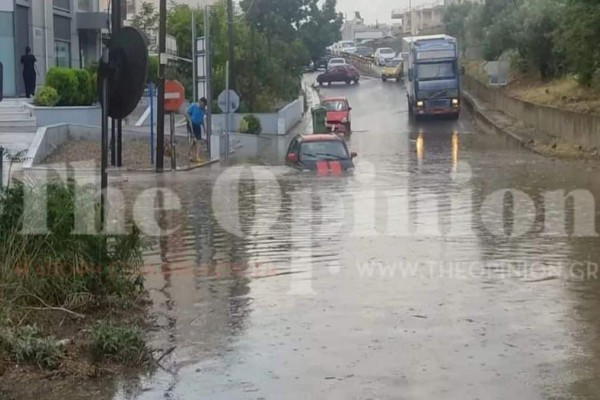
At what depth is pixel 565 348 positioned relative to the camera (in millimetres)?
8867

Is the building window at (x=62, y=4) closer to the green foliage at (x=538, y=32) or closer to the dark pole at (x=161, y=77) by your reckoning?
the dark pole at (x=161, y=77)

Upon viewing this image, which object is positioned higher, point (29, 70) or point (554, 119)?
point (29, 70)

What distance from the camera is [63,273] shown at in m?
9.82

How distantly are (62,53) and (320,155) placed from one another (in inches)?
866

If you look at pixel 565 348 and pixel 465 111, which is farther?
pixel 465 111

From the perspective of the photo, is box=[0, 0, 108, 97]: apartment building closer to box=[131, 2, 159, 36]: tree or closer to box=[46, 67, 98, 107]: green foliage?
box=[46, 67, 98, 107]: green foliage

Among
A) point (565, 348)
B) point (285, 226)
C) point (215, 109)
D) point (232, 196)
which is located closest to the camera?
point (565, 348)

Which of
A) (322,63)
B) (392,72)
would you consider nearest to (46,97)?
(392,72)

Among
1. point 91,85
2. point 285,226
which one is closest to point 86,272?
point 285,226

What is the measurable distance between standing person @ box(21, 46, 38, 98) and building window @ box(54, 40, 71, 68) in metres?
7.18

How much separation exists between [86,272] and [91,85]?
29.2m

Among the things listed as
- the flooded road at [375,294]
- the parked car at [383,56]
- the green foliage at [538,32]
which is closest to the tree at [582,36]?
the green foliage at [538,32]

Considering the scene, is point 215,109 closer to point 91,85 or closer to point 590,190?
point 91,85

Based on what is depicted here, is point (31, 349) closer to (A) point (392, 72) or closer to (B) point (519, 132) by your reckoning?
(B) point (519, 132)
